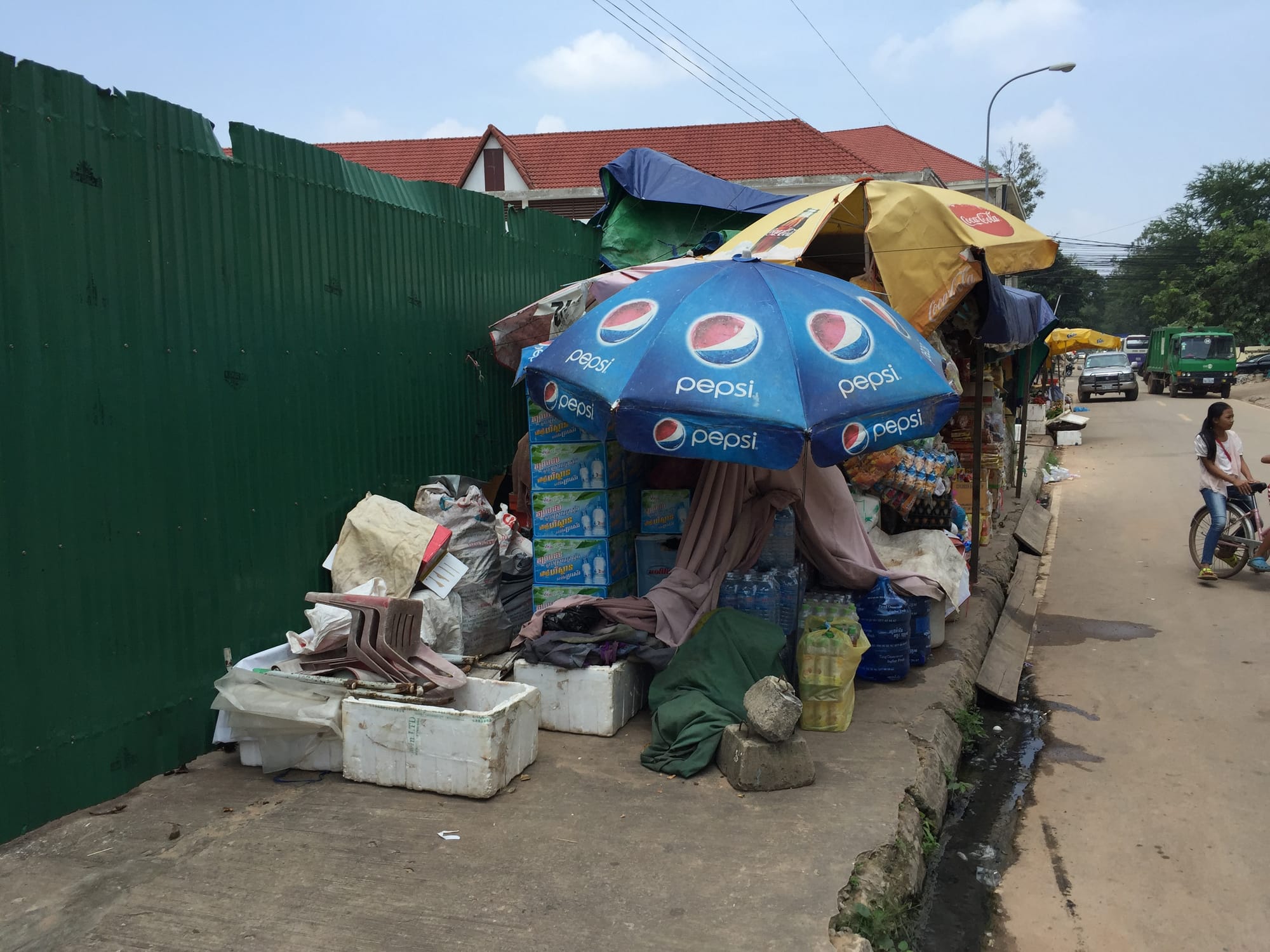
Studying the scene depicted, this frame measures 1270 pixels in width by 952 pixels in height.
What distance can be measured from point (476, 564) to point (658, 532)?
1.20 metres

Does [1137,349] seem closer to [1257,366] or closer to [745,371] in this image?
[1257,366]

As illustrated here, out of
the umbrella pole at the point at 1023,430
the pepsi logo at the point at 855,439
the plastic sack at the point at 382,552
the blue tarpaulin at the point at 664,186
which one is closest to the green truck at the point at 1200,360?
the umbrella pole at the point at 1023,430

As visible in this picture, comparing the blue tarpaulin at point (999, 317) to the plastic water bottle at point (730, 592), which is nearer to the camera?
the plastic water bottle at point (730, 592)

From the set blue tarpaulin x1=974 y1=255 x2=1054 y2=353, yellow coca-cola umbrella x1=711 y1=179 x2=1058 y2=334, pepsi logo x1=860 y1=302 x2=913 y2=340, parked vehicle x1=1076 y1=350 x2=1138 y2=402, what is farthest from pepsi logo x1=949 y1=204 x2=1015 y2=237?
parked vehicle x1=1076 y1=350 x2=1138 y2=402

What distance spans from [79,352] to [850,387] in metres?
3.54

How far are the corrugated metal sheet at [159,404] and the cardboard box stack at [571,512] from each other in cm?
108

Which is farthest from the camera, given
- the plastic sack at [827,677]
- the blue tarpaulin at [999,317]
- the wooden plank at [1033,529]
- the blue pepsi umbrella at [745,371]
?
the wooden plank at [1033,529]

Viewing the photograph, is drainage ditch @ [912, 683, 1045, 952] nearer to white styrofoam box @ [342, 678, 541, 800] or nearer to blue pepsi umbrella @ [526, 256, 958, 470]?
white styrofoam box @ [342, 678, 541, 800]

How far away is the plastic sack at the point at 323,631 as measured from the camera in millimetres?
4949

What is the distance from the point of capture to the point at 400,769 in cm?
444

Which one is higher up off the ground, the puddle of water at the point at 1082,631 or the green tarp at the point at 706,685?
the green tarp at the point at 706,685

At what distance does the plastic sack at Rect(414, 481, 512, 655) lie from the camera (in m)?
6.03

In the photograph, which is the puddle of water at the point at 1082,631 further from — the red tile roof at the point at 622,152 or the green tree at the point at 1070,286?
the green tree at the point at 1070,286

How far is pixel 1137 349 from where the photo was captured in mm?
59344
